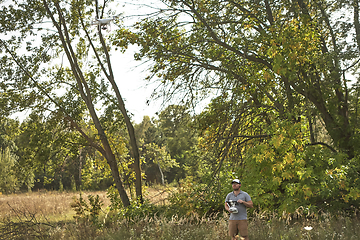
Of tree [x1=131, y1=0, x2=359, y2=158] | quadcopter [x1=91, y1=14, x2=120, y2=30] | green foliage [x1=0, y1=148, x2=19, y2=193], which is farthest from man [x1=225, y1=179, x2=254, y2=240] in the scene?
green foliage [x1=0, y1=148, x2=19, y2=193]

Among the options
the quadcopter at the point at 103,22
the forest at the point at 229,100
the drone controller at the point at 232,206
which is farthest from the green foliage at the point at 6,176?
the drone controller at the point at 232,206

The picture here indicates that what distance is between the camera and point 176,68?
29.9 feet

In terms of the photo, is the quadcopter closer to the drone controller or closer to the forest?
the forest

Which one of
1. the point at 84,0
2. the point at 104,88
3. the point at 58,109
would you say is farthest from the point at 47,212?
the point at 84,0

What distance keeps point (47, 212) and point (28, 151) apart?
4.16 meters

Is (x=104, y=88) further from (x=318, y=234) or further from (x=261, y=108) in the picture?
(x=318, y=234)

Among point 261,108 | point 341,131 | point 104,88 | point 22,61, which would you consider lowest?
point 341,131

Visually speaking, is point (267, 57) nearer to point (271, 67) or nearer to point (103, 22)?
→ point (271, 67)

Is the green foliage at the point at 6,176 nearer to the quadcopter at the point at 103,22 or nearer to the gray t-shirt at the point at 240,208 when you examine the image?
the quadcopter at the point at 103,22

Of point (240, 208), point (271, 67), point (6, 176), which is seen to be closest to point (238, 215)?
point (240, 208)

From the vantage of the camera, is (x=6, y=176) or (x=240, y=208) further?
(x=6, y=176)

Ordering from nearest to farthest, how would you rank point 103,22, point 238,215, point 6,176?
1. point 238,215
2. point 103,22
3. point 6,176

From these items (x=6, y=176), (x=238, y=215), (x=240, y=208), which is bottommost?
(x=238, y=215)

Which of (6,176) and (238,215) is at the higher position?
(6,176)
